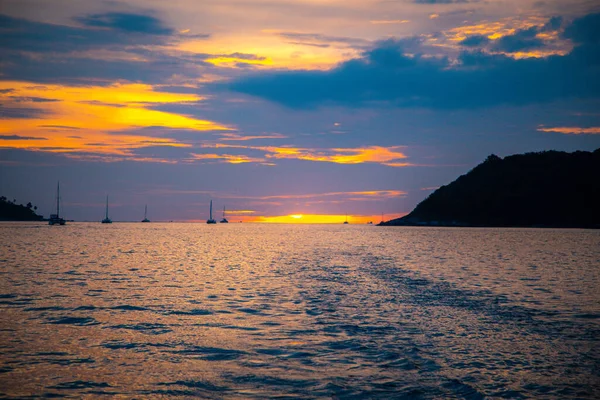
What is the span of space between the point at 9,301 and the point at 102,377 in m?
18.1

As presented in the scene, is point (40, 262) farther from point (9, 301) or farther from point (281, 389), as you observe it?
point (281, 389)

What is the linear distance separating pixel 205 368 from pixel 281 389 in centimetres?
332

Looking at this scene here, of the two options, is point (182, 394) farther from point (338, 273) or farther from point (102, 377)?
point (338, 273)

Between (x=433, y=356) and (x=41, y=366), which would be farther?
(x=433, y=356)

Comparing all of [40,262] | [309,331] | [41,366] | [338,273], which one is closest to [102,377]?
[41,366]

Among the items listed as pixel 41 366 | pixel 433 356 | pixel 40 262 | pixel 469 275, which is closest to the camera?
pixel 41 366

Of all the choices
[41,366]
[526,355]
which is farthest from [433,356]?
[41,366]

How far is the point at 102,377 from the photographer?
15297mm

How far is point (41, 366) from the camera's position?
16281mm

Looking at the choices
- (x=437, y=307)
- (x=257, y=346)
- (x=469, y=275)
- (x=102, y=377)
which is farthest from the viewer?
(x=469, y=275)

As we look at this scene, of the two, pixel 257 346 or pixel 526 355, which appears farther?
pixel 257 346

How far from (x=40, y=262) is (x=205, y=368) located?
50209 millimetres

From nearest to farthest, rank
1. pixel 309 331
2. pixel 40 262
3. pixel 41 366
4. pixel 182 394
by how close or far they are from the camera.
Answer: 1. pixel 182 394
2. pixel 41 366
3. pixel 309 331
4. pixel 40 262

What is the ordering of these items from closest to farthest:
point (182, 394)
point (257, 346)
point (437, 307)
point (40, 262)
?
point (182, 394)
point (257, 346)
point (437, 307)
point (40, 262)
